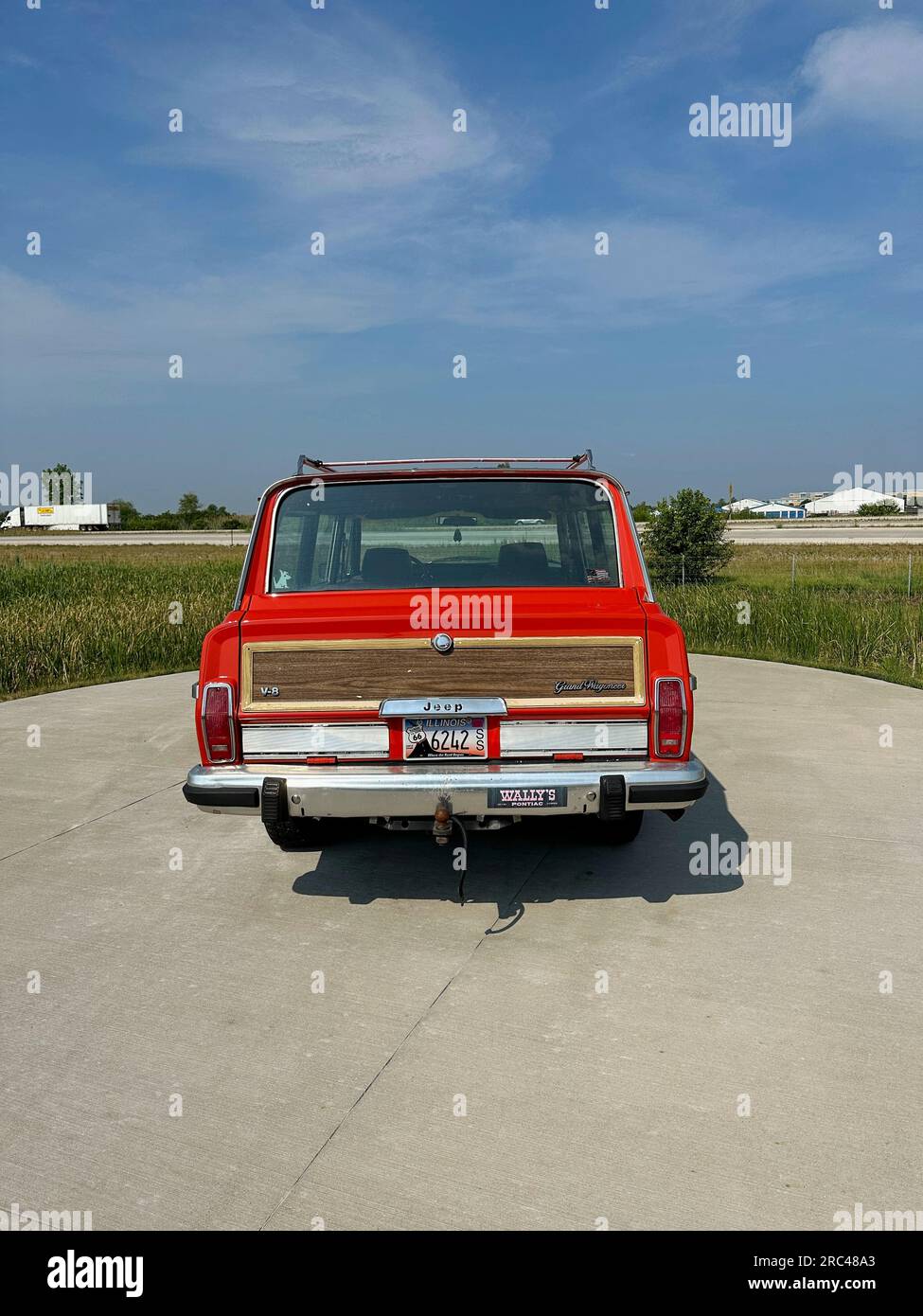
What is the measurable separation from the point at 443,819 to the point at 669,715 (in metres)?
1.01

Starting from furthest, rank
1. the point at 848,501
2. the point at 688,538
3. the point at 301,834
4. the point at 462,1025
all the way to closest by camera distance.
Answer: the point at 848,501
the point at 688,538
the point at 301,834
the point at 462,1025

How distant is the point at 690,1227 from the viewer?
2350mm

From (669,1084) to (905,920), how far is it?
1767mm

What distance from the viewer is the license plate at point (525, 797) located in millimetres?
3936

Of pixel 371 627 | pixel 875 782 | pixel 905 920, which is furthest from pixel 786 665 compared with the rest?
pixel 371 627

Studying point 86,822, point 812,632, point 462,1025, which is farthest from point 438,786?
point 812,632

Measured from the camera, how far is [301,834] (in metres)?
5.18

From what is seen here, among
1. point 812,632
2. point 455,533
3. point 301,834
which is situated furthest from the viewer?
point 812,632

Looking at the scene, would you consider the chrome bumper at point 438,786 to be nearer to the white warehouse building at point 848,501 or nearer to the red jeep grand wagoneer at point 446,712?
the red jeep grand wagoneer at point 446,712
